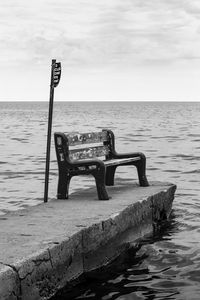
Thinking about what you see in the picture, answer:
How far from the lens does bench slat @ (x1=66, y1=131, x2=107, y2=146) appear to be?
878cm

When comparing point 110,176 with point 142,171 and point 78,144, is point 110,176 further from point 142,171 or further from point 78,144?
point 78,144

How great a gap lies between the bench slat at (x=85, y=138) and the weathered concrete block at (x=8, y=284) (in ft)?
12.3

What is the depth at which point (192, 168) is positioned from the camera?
18.5 m

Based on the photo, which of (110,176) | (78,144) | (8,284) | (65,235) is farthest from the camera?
(110,176)

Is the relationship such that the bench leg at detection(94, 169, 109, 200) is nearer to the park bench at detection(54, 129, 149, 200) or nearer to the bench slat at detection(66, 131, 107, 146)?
the park bench at detection(54, 129, 149, 200)

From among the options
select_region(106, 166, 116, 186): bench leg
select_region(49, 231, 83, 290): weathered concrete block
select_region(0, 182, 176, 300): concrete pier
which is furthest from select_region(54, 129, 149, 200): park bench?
select_region(49, 231, 83, 290): weathered concrete block

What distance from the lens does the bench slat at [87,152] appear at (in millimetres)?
8891

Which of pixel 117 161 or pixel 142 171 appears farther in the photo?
pixel 142 171

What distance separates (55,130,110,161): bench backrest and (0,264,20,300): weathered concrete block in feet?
11.8

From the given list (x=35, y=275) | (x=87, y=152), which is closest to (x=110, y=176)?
(x=87, y=152)

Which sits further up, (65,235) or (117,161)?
(117,161)

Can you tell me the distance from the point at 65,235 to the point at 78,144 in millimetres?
3166

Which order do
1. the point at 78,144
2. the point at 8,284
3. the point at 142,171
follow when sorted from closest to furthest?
1. the point at 8,284
2. the point at 78,144
3. the point at 142,171

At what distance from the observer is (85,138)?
9172mm
